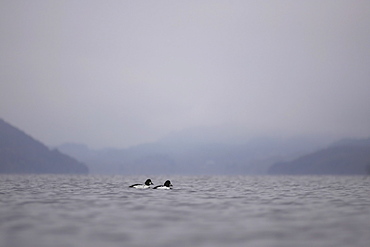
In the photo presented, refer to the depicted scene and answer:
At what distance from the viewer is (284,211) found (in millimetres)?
36250

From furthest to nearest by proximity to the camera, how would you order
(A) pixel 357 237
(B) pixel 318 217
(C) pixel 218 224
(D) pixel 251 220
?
(B) pixel 318 217, (D) pixel 251 220, (C) pixel 218 224, (A) pixel 357 237

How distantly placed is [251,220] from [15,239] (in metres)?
14.3

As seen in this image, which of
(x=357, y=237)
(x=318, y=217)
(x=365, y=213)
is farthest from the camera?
(x=365, y=213)

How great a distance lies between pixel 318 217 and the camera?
32.2 m

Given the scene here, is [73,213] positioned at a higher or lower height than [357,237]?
higher

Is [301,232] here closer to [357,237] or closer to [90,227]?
[357,237]

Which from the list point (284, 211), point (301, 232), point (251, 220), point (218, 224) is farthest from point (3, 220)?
point (284, 211)

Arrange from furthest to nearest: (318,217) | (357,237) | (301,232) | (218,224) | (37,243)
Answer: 1. (318,217)
2. (218,224)
3. (301,232)
4. (357,237)
5. (37,243)

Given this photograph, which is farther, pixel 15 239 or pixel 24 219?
pixel 24 219

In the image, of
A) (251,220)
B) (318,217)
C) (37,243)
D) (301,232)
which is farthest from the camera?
(318,217)

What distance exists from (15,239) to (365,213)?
957 inches

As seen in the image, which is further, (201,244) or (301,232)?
(301,232)

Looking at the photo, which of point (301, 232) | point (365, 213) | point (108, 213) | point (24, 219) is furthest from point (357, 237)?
point (24, 219)

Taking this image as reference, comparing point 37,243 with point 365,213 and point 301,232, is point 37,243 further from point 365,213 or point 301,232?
point 365,213
